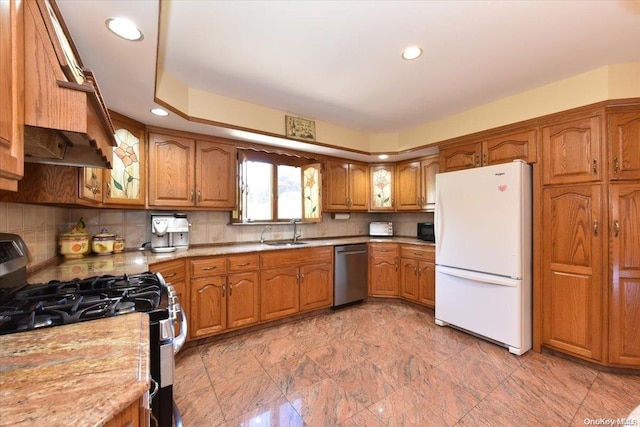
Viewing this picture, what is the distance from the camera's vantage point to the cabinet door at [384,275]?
3.58m

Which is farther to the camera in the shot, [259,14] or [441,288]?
[441,288]

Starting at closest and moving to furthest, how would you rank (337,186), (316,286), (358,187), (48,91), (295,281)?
(48,91) → (295,281) → (316,286) → (337,186) → (358,187)

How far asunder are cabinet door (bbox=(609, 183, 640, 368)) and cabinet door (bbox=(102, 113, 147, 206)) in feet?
12.5

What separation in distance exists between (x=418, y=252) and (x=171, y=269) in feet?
8.91

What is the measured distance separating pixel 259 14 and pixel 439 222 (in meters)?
2.43

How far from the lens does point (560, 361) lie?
2.19 m

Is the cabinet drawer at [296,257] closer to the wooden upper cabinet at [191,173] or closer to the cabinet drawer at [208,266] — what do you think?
the cabinet drawer at [208,266]

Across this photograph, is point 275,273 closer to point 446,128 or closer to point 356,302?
point 356,302

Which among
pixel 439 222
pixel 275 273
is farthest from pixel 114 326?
pixel 439 222

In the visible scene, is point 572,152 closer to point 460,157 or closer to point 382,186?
point 460,157

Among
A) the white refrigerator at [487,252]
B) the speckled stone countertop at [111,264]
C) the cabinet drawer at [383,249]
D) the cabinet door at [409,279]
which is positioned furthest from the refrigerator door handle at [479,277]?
the speckled stone countertop at [111,264]

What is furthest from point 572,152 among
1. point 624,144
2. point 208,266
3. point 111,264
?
point 111,264

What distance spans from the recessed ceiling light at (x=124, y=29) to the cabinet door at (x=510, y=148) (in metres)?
2.92

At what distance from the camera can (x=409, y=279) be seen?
3455 mm
